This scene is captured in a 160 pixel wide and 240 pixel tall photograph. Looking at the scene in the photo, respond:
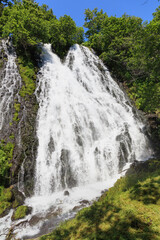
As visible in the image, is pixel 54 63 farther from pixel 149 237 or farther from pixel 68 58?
pixel 149 237

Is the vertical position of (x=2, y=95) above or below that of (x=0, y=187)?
above

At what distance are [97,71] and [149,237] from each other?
71.2 ft

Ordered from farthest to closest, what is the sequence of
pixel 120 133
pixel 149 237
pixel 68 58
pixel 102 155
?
pixel 68 58 → pixel 120 133 → pixel 102 155 → pixel 149 237

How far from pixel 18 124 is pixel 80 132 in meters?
5.38

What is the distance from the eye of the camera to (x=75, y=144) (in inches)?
455

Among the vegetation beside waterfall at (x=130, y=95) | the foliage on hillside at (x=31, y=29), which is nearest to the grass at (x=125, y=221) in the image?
the vegetation beside waterfall at (x=130, y=95)

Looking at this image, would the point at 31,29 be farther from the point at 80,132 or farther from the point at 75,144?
the point at 75,144

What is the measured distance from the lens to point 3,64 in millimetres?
17312

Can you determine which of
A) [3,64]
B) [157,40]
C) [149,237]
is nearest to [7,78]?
[3,64]

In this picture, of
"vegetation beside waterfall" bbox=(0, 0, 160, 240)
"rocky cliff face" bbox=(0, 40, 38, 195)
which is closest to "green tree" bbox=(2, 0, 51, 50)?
"vegetation beside waterfall" bbox=(0, 0, 160, 240)

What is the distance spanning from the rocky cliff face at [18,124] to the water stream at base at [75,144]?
0.62 meters

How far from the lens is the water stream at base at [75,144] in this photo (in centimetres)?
779

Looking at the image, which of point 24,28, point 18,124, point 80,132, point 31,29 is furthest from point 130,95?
point 24,28

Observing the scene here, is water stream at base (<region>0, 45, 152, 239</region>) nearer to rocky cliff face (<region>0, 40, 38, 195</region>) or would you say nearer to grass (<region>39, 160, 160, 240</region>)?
rocky cliff face (<region>0, 40, 38, 195</region>)
